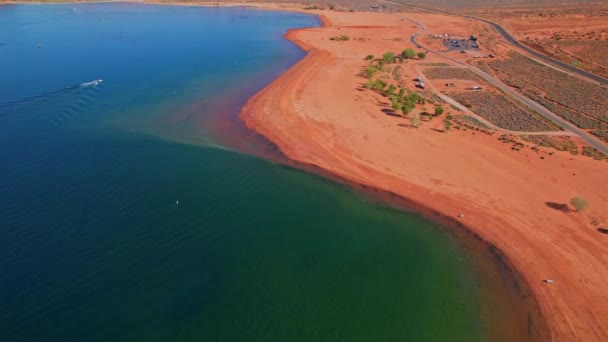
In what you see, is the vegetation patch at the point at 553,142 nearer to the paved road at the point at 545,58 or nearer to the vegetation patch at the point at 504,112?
the vegetation patch at the point at 504,112

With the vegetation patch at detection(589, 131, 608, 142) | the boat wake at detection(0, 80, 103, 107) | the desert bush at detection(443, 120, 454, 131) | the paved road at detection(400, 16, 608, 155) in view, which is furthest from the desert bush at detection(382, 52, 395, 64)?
the boat wake at detection(0, 80, 103, 107)

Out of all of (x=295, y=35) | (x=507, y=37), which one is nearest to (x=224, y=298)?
(x=295, y=35)

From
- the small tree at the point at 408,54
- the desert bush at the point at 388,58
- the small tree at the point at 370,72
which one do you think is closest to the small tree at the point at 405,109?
the small tree at the point at 370,72

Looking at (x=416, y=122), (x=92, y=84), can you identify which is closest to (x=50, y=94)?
(x=92, y=84)

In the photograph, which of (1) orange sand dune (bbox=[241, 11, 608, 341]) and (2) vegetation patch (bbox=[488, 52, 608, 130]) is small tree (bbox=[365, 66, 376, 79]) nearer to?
(1) orange sand dune (bbox=[241, 11, 608, 341])

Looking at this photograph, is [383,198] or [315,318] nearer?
[315,318]

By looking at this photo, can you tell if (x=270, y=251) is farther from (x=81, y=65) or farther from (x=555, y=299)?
(x=81, y=65)

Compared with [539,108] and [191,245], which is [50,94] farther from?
[539,108]
